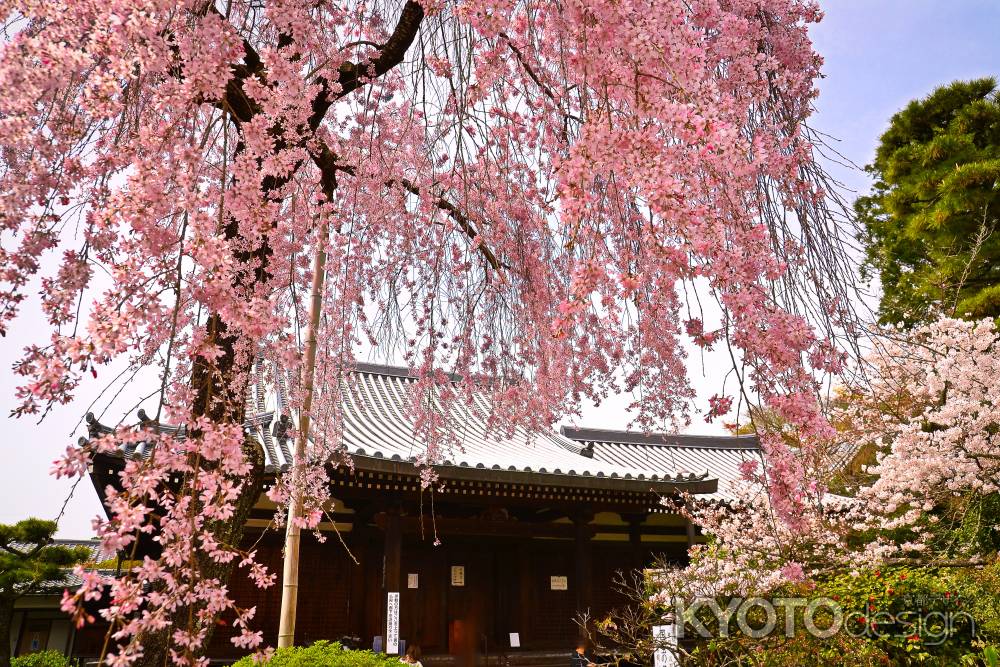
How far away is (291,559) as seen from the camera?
5742 millimetres

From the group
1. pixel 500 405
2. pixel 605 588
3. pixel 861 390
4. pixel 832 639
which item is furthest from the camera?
pixel 605 588

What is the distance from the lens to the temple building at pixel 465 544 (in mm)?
8352

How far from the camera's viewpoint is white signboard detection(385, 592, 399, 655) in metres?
7.59

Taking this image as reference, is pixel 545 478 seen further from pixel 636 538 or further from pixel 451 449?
pixel 636 538

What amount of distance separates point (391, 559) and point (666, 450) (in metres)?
10.3

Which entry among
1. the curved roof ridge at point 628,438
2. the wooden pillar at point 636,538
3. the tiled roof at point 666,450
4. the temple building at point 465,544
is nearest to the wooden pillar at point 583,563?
the temple building at point 465,544

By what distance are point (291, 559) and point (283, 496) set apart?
377 centimetres

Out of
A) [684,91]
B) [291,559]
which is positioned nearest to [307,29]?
[684,91]

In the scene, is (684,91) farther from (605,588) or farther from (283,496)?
(605,588)

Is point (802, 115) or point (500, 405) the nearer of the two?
point (802, 115)

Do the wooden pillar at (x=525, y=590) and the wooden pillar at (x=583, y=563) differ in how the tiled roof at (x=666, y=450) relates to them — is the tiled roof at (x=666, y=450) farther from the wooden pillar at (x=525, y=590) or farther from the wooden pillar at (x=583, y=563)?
the wooden pillar at (x=583, y=563)

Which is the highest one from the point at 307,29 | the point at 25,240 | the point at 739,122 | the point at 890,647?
the point at 307,29

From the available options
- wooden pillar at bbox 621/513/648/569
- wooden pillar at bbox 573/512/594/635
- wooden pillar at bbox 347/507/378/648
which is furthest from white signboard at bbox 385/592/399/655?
wooden pillar at bbox 621/513/648/569

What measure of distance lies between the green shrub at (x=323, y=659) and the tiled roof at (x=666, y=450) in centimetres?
1059
